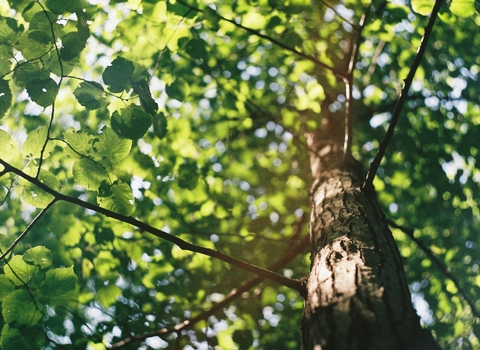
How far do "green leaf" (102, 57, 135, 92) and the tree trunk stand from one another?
1.02 meters

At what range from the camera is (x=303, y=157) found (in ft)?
12.2

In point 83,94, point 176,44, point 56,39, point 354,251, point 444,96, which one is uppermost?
point 444,96

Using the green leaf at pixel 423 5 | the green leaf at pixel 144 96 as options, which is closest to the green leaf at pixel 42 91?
A: the green leaf at pixel 144 96

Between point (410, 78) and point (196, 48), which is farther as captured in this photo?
point (196, 48)

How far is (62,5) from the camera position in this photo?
140 centimetres

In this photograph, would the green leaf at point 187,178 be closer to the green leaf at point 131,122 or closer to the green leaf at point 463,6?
the green leaf at point 131,122

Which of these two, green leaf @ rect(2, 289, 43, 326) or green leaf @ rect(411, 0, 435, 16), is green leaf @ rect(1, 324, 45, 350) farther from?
green leaf @ rect(411, 0, 435, 16)

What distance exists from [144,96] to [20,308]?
1013 millimetres

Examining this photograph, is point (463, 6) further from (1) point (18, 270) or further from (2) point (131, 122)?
(1) point (18, 270)

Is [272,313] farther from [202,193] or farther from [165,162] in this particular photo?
[165,162]

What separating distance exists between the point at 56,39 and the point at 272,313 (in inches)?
119

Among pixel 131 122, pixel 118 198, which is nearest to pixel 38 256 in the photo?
pixel 118 198

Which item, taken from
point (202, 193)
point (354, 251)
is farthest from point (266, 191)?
point (354, 251)

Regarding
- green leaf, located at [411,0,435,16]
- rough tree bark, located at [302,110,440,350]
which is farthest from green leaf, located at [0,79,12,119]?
green leaf, located at [411,0,435,16]
